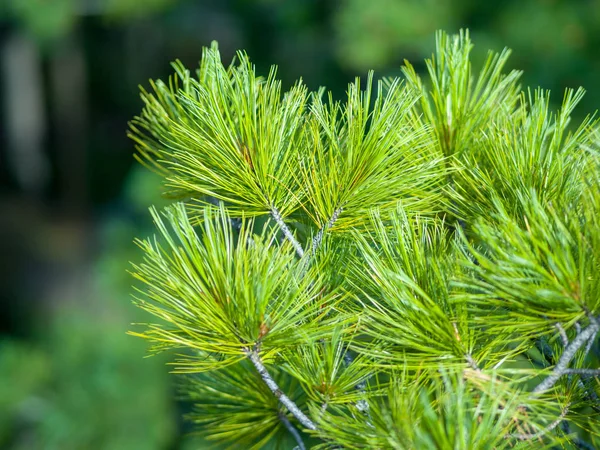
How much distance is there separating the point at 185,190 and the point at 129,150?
6.28 m

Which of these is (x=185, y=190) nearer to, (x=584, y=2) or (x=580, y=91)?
(x=580, y=91)

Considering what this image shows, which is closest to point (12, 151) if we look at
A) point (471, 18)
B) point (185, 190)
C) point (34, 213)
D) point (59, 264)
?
point (34, 213)

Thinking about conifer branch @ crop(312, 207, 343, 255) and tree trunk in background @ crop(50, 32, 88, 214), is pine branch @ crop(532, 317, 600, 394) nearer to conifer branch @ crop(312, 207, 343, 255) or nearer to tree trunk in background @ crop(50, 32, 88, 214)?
conifer branch @ crop(312, 207, 343, 255)

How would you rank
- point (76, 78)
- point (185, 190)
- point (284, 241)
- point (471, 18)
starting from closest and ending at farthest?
point (284, 241) < point (185, 190) < point (471, 18) < point (76, 78)

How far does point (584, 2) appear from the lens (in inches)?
78.9

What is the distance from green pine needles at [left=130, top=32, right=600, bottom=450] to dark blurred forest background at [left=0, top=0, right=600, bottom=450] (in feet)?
2.71

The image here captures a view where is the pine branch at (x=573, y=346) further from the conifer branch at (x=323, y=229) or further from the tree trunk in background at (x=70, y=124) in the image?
the tree trunk in background at (x=70, y=124)

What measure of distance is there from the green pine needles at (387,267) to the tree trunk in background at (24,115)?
580cm

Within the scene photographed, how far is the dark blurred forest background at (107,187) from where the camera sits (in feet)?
6.66

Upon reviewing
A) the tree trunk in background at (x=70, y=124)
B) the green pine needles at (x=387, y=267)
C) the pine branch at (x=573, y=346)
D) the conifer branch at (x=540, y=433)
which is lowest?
the conifer branch at (x=540, y=433)

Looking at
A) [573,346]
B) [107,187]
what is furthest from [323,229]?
[107,187]

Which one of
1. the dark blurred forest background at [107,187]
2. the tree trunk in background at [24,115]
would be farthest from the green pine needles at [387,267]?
the tree trunk in background at [24,115]

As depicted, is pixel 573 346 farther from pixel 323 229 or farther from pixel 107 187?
pixel 107 187

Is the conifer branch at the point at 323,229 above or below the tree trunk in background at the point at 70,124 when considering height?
below
